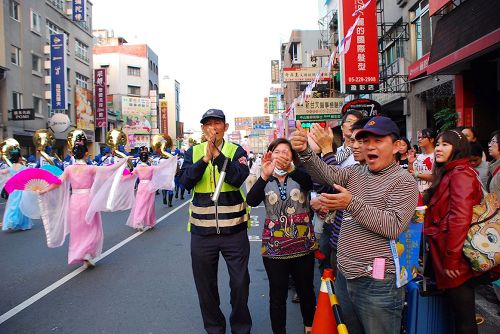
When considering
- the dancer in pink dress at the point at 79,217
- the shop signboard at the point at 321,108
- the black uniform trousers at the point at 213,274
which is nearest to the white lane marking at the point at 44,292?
the dancer in pink dress at the point at 79,217

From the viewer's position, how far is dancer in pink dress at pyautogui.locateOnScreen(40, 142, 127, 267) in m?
6.24

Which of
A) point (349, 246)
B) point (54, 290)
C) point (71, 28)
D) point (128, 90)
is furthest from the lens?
point (128, 90)

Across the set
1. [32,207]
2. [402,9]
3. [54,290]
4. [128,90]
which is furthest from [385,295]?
[128,90]

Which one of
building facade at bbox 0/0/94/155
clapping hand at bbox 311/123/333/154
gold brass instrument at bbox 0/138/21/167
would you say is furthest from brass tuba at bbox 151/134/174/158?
building facade at bbox 0/0/94/155

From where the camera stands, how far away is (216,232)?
140 inches

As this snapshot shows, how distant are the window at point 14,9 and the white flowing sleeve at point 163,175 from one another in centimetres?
2160

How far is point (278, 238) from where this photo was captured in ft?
11.5

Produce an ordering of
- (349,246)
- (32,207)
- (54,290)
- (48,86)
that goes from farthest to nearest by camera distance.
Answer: (48,86) < (32,207) < (54,290) < (349,246)

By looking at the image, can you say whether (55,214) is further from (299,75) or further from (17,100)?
(17,100)

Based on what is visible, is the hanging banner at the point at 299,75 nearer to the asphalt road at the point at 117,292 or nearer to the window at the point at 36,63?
the asphalt road at the point at 117,292

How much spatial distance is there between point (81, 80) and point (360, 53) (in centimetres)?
2782

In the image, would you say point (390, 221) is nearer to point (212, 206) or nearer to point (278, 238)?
point (278, 238)

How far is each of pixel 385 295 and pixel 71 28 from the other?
37091 millimetres

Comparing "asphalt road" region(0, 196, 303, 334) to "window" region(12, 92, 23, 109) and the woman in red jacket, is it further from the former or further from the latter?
"window" region(12, 92, 23, 109)
